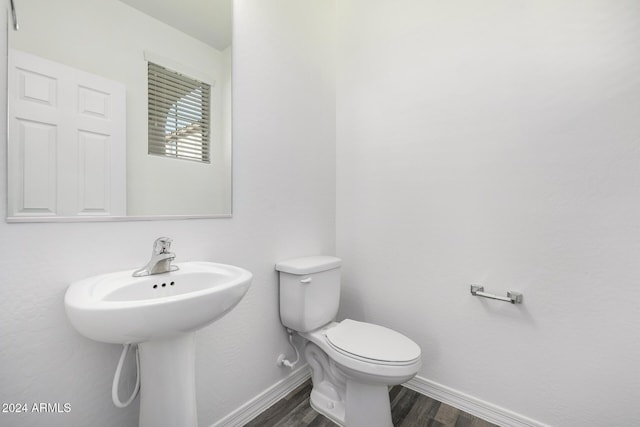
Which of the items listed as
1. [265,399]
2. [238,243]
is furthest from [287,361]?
[238,243]

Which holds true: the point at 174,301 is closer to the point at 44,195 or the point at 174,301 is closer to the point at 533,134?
the point at 44,195

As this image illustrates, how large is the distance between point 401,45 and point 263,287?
1.62 meters

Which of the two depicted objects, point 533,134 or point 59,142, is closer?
point 59,142

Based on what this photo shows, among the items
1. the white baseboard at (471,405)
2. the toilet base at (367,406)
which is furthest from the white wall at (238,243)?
the white baseboard at (471,405)

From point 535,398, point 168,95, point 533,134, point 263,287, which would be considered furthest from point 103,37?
point 535,398

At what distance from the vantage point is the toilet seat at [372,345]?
3.51 ft

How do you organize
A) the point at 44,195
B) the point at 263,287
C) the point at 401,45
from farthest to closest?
the point at 401,45
the point at 263,287
the point at 44,195

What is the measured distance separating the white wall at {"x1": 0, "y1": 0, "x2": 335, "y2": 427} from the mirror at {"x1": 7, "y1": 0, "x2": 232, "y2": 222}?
0.04 m

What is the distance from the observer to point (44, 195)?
2.47 ft

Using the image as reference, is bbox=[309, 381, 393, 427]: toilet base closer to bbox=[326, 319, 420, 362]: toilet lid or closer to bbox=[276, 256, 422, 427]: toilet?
bbox=[276, 256, 422, 427]: toilet

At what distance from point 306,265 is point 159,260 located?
687 millimetres

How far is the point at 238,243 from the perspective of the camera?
4.08 feet

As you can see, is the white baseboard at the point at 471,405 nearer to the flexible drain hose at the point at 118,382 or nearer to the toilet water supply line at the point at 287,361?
the toilet water supply line at the point at 287,361

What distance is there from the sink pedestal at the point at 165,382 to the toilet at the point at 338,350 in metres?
0.60
